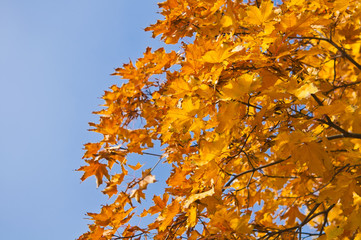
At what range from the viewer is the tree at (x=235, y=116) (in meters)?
1.22

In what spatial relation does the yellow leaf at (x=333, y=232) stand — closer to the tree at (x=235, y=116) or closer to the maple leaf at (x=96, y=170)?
the tree at (x=235, y=116)

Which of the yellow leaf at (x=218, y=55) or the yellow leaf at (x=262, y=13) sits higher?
the yellow leaf at (x=262, y=13)

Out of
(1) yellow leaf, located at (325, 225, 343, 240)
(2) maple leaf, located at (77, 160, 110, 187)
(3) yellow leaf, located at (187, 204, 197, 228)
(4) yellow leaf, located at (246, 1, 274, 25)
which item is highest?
(4) yellow leaf, located at (246, 1, 274, 25)

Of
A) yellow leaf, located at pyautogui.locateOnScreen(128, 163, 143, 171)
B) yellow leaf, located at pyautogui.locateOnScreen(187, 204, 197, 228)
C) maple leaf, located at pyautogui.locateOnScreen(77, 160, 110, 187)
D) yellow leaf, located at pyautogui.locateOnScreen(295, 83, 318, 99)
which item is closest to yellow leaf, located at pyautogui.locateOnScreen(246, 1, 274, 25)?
yellow leaf, located at pyautogui.locateOnScreen(295, 83, 318, 99)

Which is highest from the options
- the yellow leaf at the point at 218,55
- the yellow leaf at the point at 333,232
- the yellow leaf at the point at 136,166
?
the yellow leaf at the point at 136,166

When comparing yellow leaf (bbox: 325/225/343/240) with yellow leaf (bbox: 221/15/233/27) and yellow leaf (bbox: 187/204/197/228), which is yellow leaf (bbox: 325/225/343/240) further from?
yellow leaf (bbox: 221/15/233/27)

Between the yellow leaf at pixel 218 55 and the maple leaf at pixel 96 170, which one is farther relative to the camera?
the maple leaf at pixel 96 170

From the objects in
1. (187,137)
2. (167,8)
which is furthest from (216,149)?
(167,8)

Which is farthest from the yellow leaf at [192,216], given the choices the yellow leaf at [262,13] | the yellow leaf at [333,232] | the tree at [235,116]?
the yellow leaf at [262,13]

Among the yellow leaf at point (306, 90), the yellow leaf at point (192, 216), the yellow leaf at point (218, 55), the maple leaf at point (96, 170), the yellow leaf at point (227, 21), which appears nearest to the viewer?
the yellow leaf at point (306, 90)

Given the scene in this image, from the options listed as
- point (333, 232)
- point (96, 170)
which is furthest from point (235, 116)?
point (96, 170)

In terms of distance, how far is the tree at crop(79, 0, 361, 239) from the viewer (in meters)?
1.22

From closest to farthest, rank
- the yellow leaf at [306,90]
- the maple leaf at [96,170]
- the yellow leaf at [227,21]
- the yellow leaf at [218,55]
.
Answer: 1. the yellow leaf at [306,90]
2. the yellow leaf at [218,55]
3. the yellow leaf at [227,21]
4. the maple leaf at [96,170]

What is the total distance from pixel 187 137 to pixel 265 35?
0.62 m
